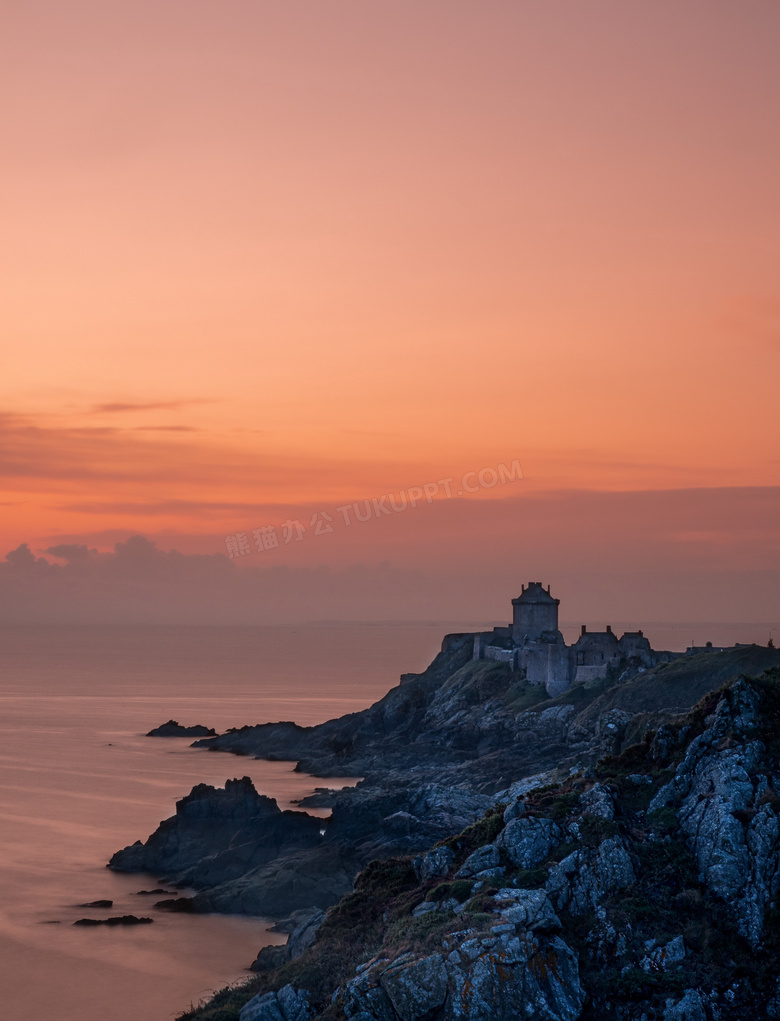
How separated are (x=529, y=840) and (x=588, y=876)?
1.97 m

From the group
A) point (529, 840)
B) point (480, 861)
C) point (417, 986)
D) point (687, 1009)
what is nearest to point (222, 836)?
point (480, 861)

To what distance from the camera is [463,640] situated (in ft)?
391

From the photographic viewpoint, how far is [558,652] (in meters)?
92.9

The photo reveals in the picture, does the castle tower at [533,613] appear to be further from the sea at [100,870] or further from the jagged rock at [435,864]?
the jagged rock at [435,864]

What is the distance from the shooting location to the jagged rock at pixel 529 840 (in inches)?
1070

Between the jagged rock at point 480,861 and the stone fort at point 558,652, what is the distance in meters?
61.0

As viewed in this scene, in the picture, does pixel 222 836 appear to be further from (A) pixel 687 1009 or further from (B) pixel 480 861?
(A) pixel 687 1009

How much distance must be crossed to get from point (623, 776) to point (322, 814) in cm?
4685

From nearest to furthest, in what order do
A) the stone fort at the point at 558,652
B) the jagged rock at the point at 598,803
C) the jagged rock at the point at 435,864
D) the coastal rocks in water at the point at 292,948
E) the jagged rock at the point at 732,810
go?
the jagged rock at the point at 732,810 → the jagged rock at the point at 598,803 → the jagged rock at the point at 435,864 → the coastal rocks in water at the point at 292,948 → the stone fort at the point at 558,652

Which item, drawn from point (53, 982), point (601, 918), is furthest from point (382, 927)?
point (53, 982)

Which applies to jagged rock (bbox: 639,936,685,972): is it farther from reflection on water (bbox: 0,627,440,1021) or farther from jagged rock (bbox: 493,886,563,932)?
reflection on water (bbox: 0,627,440,1021)

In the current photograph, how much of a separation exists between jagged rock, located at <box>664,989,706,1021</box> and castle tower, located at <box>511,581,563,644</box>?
85.8 m

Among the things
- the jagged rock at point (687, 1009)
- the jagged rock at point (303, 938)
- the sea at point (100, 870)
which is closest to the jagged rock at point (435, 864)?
the jagged rock at point (303, 938)

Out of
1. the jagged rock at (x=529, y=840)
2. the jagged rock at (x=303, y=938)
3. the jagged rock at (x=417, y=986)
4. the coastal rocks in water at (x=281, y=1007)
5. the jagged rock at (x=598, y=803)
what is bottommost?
the jagged rock at (x=303, y=938)
